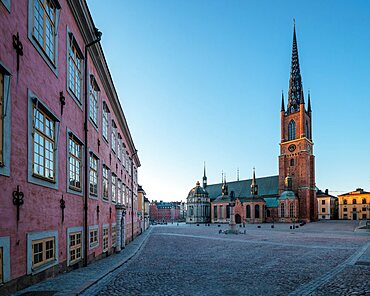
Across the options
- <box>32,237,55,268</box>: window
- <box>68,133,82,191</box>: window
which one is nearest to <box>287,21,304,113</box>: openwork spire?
<box>68,133,82,191</box>: window

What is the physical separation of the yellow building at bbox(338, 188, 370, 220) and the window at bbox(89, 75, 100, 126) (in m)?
111

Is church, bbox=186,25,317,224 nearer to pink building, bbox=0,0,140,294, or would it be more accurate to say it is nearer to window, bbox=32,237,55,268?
pink building, bbox=0,0,140,294

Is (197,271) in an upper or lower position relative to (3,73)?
lower

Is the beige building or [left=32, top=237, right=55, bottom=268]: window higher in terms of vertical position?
[left=32, top=237, right=55, bottom=268]: window

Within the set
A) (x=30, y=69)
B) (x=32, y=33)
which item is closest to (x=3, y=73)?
(x=30, y=69)

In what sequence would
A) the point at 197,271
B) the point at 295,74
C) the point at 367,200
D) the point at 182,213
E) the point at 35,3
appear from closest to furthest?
the point at 35,3 < the point at 197,271 < the point at 295,74 < the point at 367,200 < the point at 182,213

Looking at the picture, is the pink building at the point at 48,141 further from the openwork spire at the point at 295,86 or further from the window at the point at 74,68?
the openwork spire at the point at 295,86

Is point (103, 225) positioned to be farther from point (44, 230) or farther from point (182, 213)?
point (182, 213)

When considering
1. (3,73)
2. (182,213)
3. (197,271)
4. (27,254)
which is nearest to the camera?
(3,73)

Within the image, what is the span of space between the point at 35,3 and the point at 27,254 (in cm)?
625

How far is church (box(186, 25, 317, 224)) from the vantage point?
279 feet

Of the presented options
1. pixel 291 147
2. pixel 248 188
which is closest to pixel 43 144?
pixel 291 147

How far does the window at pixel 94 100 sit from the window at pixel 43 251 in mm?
6930

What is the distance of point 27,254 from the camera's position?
27.0 feet
